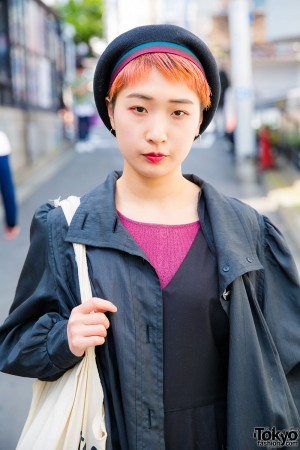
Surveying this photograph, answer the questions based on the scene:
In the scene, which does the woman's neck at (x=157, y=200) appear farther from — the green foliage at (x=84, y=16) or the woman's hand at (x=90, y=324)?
the green foliage at (x=84, y=16)

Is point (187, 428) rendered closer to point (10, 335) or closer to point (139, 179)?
point (10, 335)

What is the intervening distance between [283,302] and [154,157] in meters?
0.53

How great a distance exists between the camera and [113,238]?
173 cm

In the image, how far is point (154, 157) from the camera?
5.63 feet

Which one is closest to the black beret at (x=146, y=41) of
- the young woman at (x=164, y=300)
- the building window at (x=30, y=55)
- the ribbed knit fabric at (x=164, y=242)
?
the young woman at (x=164, y=300)

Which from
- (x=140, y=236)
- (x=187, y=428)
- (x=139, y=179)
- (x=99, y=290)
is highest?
(x=139, y=179)

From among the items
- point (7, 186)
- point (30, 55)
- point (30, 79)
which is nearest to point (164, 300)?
point (7, 186)

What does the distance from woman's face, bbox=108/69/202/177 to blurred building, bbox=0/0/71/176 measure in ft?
38.1

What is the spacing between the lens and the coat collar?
1702mm

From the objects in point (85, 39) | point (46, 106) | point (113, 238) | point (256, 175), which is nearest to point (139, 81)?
point (113, 238)

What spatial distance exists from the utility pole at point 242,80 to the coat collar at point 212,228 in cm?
1100

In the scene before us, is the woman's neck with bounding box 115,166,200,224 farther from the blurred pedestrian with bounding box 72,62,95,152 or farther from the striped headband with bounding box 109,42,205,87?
the blurred pedestrian with bounding box 72,62,95,152

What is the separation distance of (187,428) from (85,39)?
5062 cm

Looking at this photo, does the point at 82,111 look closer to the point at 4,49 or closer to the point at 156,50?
the point at 4,49
